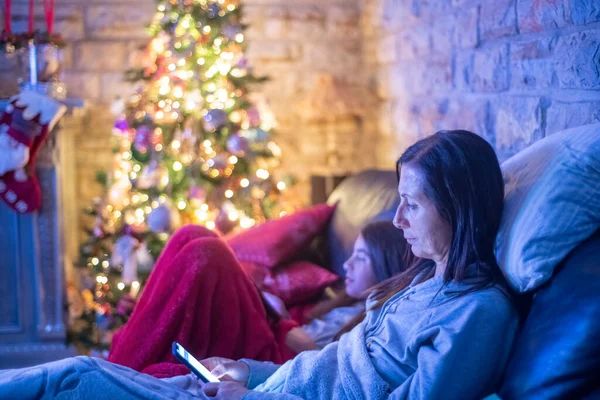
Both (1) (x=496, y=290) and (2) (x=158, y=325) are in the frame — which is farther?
(2) (x=158, y=325)

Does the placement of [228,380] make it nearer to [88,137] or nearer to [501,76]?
[501,76]

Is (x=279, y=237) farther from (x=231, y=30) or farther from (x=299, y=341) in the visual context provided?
(x=231, y=30)

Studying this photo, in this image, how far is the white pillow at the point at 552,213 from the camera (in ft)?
4.59

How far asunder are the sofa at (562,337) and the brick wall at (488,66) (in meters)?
0.68

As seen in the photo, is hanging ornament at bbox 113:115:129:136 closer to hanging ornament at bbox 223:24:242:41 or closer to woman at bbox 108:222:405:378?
hanging ornament at bbox 223:24:242:41

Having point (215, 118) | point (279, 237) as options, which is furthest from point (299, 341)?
point (215, 118)

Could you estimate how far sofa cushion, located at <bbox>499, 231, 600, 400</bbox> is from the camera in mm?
1201

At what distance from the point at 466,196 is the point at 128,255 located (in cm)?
215

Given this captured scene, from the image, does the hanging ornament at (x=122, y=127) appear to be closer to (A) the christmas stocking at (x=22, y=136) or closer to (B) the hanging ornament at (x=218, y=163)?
(A) the christmas stocking at (x=22, y=136)

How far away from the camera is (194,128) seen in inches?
135

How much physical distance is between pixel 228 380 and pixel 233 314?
1.34 ft

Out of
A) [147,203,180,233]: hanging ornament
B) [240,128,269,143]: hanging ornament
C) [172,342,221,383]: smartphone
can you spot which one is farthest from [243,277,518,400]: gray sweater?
[240,128,269,143]: hanging ornament

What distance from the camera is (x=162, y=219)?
3254 millimetres

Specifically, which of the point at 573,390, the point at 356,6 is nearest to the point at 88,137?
the point at 356,6
